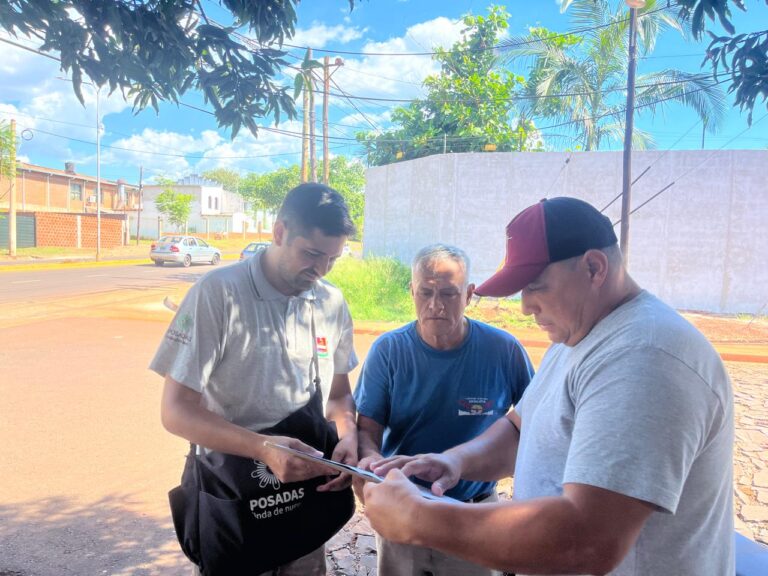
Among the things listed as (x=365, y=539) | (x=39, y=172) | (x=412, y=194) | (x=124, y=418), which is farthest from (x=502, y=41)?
(x=39, y=172)

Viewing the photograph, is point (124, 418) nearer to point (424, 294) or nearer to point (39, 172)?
point (424, 294)

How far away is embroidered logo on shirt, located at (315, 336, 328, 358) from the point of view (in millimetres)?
2225

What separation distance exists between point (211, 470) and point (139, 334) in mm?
9353

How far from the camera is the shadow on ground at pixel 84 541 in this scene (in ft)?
10.6

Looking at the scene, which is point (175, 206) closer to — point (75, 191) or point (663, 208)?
point (75, 191)

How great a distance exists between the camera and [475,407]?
2287 mm

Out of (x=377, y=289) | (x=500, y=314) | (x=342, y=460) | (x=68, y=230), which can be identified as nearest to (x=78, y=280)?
(x=377, y=289)

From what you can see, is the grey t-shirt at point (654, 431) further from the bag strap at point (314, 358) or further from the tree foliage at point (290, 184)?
the tree foliage at point (290, 184)

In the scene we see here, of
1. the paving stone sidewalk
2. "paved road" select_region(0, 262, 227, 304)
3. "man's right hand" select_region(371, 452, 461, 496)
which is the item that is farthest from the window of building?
"man's right hand" select_region(371, 452, 461, 496)

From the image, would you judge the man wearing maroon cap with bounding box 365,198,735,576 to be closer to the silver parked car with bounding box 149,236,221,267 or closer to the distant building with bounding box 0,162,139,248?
the silver parked car with bounding box 149,236,221,267

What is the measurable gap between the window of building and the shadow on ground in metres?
49.1

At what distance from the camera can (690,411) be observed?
1.07 m

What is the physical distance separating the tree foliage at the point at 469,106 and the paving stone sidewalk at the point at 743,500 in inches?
529

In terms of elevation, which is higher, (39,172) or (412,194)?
(39,172)
